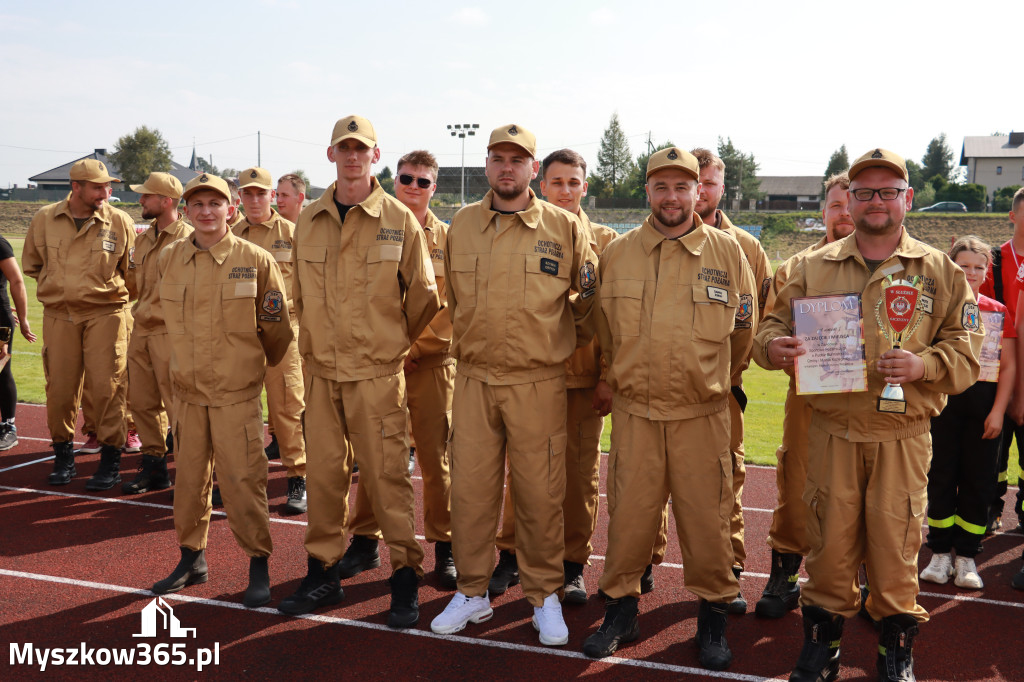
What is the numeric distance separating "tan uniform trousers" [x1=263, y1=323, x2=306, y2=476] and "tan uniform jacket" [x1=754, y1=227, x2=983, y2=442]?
4335mm

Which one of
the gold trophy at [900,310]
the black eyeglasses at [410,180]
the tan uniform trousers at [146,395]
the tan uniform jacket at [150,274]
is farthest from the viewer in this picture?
the tan uniform trousers at [146,395]

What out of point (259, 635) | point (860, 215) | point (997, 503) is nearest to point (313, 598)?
point (259, 635)

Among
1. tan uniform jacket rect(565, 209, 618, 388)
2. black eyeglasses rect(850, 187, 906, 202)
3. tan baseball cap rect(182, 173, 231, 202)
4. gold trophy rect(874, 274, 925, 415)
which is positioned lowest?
tan uniform jacket rect(565, 209, 618, 388)

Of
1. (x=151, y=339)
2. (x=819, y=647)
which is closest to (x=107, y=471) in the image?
(x=151, y=339)

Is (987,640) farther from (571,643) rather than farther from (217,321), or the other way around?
(217,321)

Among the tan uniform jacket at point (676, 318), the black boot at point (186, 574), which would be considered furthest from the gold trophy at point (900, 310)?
the black boot at point (186, 574)

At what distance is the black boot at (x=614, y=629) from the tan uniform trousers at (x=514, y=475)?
0.33m

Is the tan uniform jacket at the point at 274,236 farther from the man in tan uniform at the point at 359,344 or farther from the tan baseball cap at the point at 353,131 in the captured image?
the tan baseball cap at the point at 353,131

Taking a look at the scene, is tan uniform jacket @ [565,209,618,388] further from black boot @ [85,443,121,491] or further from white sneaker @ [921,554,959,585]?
black boot @ [85,443,121,491]

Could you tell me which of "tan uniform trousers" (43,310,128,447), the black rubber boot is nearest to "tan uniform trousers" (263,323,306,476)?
"tan uniform trousers" (43,310,128,447)

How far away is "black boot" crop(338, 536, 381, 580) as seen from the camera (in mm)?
5062

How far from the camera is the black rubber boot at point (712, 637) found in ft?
12.7

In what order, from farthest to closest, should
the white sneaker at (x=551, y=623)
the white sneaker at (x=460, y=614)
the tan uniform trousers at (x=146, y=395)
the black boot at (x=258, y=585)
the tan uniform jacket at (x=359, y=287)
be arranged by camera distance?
the tan uniform trousers at (x=146, y=395)
the black boot at (x=258, y=585)
the tan uniform jacket at (x=359, y=287)
the white sneaker at (x=460, y=614)
the white sneaker at (x=551, y=623)

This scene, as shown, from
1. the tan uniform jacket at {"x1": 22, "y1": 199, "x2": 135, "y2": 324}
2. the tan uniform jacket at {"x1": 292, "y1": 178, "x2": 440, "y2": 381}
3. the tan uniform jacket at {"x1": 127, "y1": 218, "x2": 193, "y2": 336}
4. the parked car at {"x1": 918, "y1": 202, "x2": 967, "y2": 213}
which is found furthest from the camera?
the parked car at {"x1": 918, "y1": 202, "x2": 967, "y2": 213}
